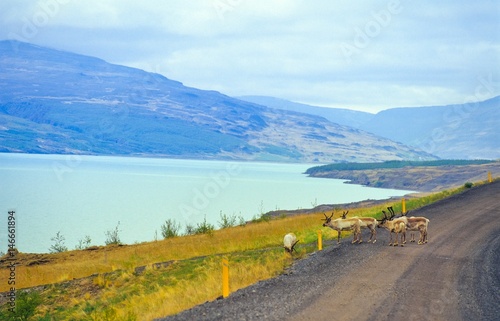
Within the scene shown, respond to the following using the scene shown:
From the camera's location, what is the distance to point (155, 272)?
2803cm

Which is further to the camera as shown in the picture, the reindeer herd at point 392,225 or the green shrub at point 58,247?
the green shrub at point 58,247

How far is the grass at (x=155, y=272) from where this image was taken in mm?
19188

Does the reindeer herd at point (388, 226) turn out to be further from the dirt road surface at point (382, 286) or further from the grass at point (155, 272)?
the grass at point (155, 272)

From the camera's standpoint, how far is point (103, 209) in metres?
106

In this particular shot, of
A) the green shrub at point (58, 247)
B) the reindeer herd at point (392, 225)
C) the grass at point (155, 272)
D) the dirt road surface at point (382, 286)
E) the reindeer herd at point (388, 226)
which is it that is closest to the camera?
the dirt road surface at point (382, 286)

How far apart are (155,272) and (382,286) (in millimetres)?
13978

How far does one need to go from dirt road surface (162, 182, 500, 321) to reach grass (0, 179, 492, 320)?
1543 mm

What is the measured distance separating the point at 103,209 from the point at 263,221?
204 feet

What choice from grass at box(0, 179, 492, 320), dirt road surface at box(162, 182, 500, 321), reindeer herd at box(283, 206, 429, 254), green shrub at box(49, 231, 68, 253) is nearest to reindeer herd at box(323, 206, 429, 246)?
reindeer herd at box(283, 206, 429, 254)

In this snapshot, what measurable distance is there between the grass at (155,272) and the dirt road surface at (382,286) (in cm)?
154

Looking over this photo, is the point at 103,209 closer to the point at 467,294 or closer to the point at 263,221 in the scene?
the point at 263,221

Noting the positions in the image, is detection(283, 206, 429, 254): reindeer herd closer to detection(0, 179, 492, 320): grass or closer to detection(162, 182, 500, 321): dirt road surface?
detection(162, 182, 500, 321): dirt road surface

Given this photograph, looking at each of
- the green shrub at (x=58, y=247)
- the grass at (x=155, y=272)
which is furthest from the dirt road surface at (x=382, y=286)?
the green shrub at (x=58, y=247)

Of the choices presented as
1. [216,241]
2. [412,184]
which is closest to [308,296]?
[216,241]
